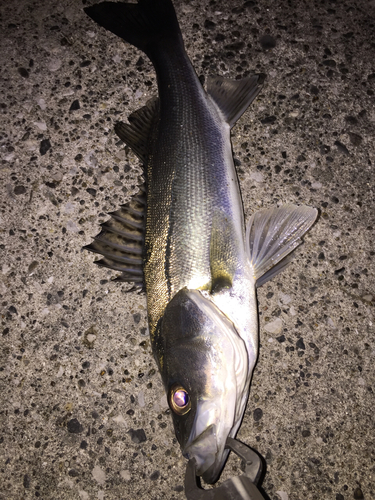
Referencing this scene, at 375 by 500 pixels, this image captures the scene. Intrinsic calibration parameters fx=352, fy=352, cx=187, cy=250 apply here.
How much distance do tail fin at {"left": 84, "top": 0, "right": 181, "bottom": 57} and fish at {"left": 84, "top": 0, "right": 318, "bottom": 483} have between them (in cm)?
2

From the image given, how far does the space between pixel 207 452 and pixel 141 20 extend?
2.45m

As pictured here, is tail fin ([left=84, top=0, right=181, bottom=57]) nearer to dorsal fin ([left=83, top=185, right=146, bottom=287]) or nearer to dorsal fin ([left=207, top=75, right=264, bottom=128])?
dorsal fin ([left=207, top=75, right=264, bottom=128])

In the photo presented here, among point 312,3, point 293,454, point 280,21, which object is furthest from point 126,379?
point 312,3

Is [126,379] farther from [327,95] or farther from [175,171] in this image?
[327,95]

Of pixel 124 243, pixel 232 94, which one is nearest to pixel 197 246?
pixel 124 243

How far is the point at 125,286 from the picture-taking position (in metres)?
2.19

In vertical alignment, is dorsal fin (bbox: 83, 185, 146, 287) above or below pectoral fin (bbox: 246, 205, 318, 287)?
below

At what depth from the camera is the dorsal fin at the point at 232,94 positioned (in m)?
2.11

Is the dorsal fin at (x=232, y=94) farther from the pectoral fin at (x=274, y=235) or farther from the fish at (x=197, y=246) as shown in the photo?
the pectoral fin at (x=274, y=235)

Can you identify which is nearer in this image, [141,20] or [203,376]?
[203,376]

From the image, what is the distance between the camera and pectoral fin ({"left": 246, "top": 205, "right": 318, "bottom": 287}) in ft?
6.05

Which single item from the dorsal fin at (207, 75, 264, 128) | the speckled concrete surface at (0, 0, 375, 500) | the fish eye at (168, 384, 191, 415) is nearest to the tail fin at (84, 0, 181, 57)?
the speckled concrete surface at (0, 0, 375, 500)

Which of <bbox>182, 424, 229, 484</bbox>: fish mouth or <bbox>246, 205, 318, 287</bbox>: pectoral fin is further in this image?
<bbox>246, 205, 318, 287</bbox>: pectoral fin

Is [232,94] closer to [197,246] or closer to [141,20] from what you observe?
[141,20]
